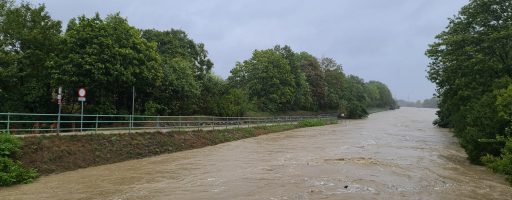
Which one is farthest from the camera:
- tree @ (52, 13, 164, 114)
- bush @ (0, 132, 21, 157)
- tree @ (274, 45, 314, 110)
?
tree @ (274, 45, 314, 110)

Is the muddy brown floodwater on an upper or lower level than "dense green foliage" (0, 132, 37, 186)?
lower

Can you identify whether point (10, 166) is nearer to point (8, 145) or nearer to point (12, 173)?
point (12, 173)

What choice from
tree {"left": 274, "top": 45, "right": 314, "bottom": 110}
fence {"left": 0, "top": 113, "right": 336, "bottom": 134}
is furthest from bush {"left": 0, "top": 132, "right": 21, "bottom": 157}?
tree {"left": 274, "top": 45, "right": 314, "bottom": 110}

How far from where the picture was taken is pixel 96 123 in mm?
22203

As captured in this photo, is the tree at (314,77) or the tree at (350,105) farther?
the tree at (350,105)

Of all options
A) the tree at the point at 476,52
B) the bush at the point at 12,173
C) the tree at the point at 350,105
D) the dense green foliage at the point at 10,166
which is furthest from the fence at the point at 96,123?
the tree at the point at 350,105

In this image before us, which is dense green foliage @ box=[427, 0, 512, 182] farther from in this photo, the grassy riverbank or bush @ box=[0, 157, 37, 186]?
bush @ box=[0, 157, 37, 186]

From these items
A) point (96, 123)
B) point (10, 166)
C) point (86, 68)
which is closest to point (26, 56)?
point (86, 68)

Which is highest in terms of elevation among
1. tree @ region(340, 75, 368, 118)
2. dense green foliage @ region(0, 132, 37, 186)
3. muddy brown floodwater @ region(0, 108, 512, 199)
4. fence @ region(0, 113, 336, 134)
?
tree @ region(340, 75, 368, 118)

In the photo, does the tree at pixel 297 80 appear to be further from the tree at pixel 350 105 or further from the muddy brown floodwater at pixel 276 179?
the muddy brown floodwater at pixel 276 179

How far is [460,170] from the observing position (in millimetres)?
19484

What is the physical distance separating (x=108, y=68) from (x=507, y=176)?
73.3 feet

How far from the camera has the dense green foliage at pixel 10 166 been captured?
15.2 metres

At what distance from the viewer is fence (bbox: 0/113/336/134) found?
20747 mm
